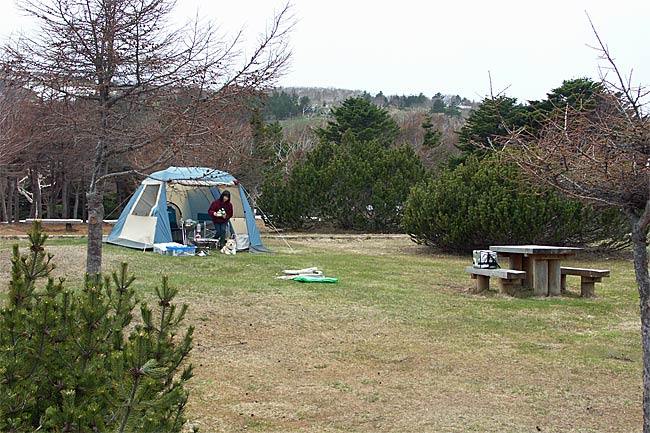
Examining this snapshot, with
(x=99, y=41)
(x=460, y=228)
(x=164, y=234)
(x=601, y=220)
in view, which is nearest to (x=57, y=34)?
(x=99, y=41)

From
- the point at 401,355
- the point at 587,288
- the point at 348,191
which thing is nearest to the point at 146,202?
the point at 348,191

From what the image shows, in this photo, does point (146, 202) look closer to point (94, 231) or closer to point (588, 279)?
point (94, 231)

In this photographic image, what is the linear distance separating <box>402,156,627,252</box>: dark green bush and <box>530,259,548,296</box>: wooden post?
4647 millimetres

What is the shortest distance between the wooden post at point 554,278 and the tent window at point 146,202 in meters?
8.81

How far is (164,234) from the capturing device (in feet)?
50.9

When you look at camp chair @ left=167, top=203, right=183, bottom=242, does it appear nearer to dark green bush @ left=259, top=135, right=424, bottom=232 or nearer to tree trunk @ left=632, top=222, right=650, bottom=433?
dark green bush @ left=259, top=135, right=424, bottom=232

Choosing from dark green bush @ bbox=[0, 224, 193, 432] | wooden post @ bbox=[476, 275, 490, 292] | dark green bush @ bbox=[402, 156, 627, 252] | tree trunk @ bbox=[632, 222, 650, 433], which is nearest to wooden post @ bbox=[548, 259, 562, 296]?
wooden post @ bbox=[476, 275, 490, 292]

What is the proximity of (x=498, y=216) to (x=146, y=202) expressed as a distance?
7391 mm

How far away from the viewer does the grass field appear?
4.97 meters

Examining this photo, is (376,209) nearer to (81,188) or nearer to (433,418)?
(81,188)

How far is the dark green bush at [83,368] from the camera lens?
2.73 metres

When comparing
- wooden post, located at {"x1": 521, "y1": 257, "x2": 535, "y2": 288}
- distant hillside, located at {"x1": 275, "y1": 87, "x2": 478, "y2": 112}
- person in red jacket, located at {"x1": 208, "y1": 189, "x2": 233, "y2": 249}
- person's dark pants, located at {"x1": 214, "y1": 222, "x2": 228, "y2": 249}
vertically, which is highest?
distant hillside, located at {"x1": 275, "y1": 87, "x2": 478, "y2": 112}

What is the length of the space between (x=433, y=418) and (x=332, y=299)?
4.79m

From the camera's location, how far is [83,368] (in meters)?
3.01
